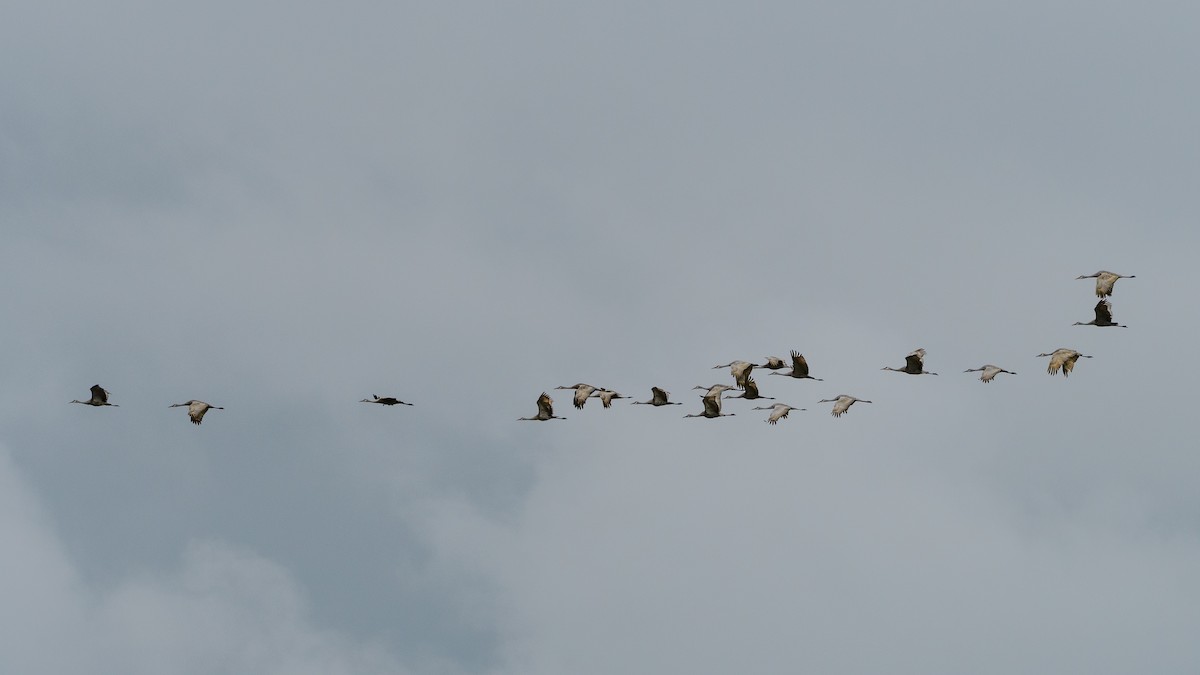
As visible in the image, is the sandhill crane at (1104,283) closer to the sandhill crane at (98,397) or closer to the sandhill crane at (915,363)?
the sandhill crane at (915,363)

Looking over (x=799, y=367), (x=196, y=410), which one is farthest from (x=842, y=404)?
(x=196, y=410)

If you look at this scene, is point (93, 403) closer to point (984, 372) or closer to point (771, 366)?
point (771, 366)

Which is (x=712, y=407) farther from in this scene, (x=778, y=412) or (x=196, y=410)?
(x=196, y=410)

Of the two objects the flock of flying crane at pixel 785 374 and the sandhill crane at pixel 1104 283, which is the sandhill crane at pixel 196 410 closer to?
the flock of flying crane at pixel 785 374

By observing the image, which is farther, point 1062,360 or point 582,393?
point 582,393

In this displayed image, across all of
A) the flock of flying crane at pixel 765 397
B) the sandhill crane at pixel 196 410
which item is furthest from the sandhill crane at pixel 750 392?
the sandhill crane at pixel 196 410

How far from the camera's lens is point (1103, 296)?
79625mm

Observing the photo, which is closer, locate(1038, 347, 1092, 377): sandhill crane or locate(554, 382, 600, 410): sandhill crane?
locate(1038, 347, 1092, 377): sandhill crane

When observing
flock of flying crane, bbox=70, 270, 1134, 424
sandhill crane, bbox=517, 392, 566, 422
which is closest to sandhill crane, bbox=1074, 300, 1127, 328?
flock of flying crane, bbox=70, 270, 1134, 424

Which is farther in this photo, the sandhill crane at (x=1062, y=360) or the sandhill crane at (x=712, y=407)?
the sandhill crane at (x=712, y=407)

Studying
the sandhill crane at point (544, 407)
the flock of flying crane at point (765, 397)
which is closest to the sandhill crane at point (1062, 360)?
the flock of flying crane at point (765, 397)

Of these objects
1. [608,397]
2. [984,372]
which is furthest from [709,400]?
[984,372]

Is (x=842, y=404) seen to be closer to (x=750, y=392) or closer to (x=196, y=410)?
(x=750, y=392)

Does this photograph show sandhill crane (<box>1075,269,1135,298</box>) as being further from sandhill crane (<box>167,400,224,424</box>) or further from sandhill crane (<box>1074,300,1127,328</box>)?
sandhill crane (<box>167,400,224,424</box>)
